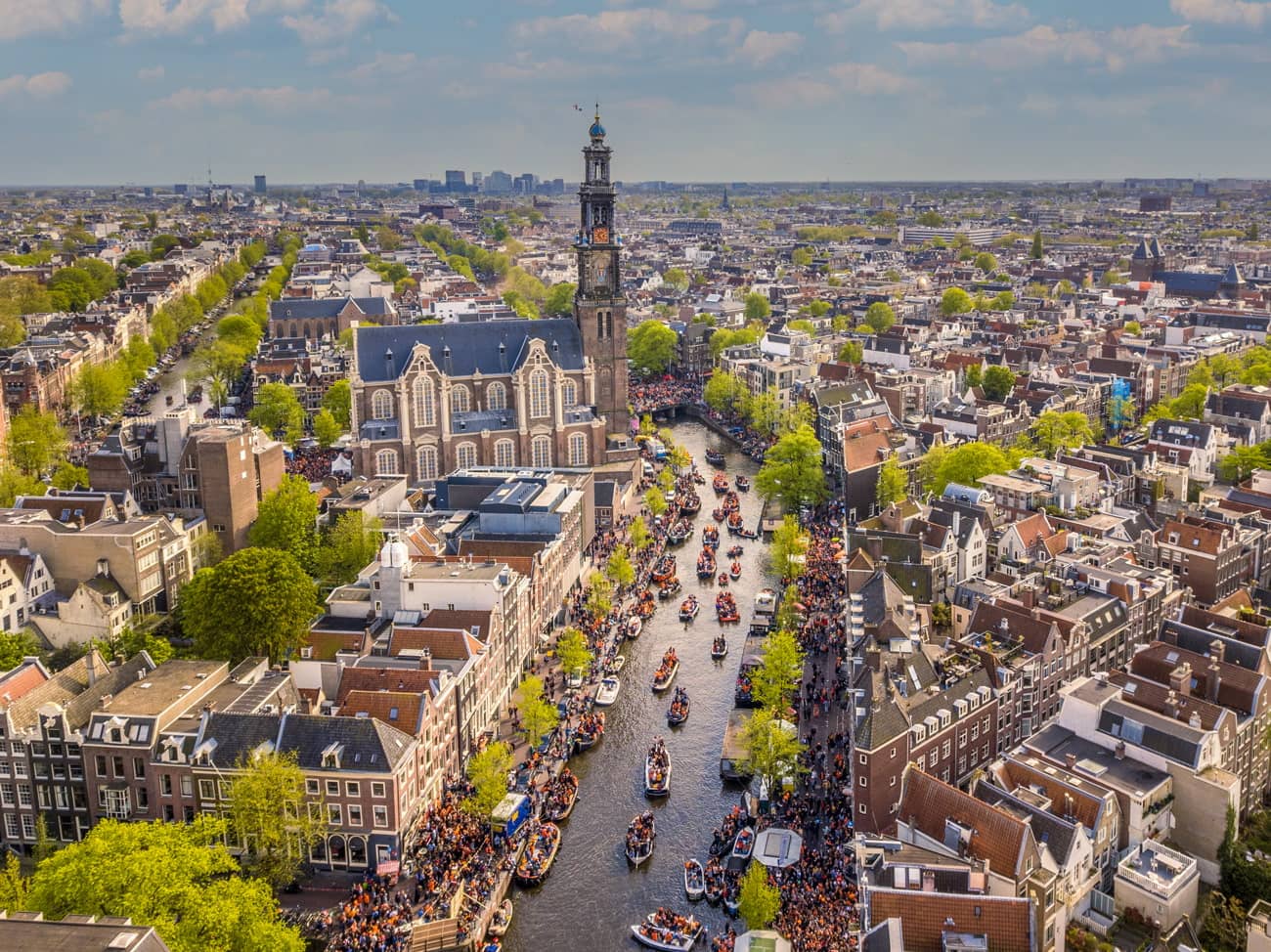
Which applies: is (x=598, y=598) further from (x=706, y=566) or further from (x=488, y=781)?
(x=488, y=781)

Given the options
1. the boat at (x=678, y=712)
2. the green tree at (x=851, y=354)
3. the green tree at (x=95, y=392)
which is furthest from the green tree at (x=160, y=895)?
the green tree at (x=851, y=354)

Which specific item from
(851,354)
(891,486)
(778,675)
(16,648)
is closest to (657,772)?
(778,675)

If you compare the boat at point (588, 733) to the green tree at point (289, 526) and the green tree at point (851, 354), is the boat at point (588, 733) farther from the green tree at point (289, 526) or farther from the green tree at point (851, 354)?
the green tree at point (851, 354)

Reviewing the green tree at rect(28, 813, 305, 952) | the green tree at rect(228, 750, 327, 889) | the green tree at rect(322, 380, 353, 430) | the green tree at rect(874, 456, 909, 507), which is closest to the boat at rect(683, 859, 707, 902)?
the green tree at rect(228, 750, 327, 889)

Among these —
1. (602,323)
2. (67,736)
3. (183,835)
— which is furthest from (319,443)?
(183,835)

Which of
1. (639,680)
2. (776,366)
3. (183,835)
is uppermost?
(776,366)

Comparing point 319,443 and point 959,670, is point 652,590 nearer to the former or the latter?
point 959,670
